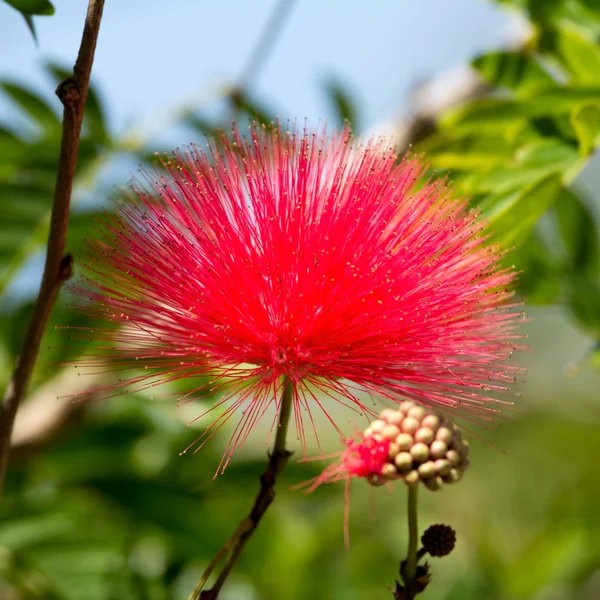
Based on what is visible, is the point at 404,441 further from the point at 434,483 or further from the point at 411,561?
the point at 411,561

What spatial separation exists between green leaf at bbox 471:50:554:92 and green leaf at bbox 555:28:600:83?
66 millimetres

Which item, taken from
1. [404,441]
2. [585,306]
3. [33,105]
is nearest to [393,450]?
[404,441]

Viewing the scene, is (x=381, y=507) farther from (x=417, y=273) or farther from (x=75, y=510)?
(x=417, y=273)

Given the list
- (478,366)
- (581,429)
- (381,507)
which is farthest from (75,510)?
(581,429)

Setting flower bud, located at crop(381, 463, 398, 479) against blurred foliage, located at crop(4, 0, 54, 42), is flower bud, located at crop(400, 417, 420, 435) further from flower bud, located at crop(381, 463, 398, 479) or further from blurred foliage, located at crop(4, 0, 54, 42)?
blurred foliage, located at crop(4, 0, 54, 42)

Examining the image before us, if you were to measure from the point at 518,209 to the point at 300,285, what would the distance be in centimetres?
55

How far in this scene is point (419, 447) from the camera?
1.16m

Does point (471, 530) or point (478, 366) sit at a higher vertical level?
point (478, 366)

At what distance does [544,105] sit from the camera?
5.69 feet

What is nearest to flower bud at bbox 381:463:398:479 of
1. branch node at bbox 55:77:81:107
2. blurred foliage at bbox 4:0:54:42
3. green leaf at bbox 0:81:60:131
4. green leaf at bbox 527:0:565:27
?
branch node at bbox 55:77:81:107

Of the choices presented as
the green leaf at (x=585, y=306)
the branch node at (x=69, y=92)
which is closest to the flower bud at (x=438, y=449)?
the branch node at (x=69, y=92)

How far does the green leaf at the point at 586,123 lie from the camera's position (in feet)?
4.96

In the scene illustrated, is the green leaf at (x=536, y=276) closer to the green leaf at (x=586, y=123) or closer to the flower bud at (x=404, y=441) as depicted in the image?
the green leaf at (x=586, y=123)

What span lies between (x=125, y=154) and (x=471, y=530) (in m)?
2.26
